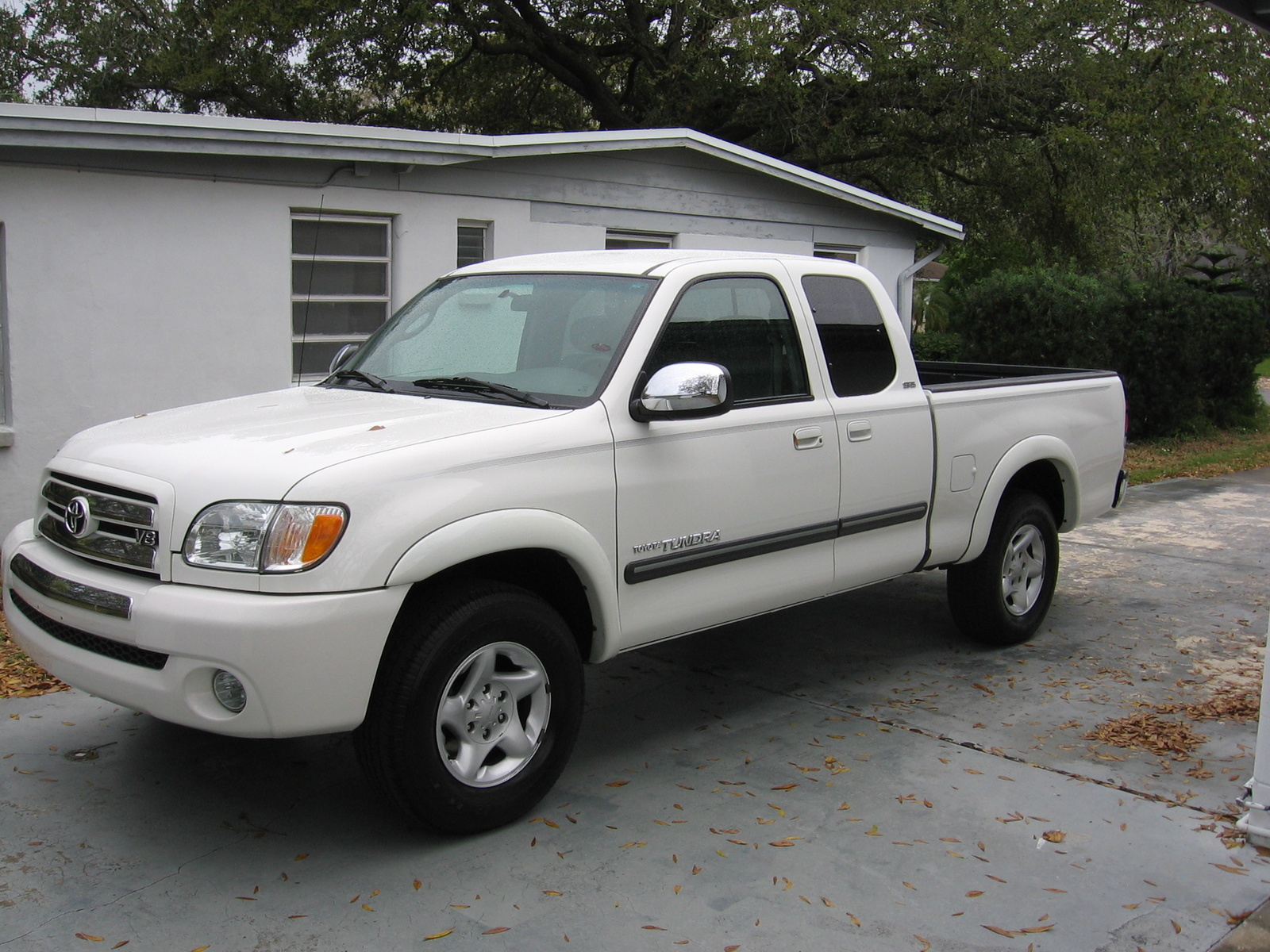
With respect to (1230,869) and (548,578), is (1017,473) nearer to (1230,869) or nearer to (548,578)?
(1230,869)

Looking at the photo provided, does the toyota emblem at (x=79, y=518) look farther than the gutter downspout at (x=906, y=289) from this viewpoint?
No

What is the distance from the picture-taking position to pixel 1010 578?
6461mm

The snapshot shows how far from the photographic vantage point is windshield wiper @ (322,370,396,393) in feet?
16.2

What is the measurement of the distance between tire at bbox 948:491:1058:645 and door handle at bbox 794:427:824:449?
1.57 meters

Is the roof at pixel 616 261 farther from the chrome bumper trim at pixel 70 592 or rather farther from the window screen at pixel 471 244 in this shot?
the window screen at pixel 471 244

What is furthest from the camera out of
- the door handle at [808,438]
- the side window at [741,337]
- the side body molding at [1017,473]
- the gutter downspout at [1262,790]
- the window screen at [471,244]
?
the window screen at [471,244]

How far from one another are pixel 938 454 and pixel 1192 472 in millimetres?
9216

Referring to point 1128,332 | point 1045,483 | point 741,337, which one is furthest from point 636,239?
point 741,337

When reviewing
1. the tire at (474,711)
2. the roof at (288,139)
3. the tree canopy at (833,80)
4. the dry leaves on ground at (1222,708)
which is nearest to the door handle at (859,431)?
the tire at (474,711)

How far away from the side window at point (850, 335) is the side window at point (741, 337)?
212 millimetres

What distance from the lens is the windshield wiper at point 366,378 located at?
493 cm

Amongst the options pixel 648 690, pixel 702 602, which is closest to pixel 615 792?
pixel 702 602

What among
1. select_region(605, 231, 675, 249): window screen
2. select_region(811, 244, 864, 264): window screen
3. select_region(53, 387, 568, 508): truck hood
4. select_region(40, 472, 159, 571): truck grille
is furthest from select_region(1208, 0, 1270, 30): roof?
select_region(811, 244, 864, 264): window screen

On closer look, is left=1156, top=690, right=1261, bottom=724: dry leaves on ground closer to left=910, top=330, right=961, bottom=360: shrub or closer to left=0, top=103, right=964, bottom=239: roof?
left=0, top=103, right=964, bottom=239: roof
